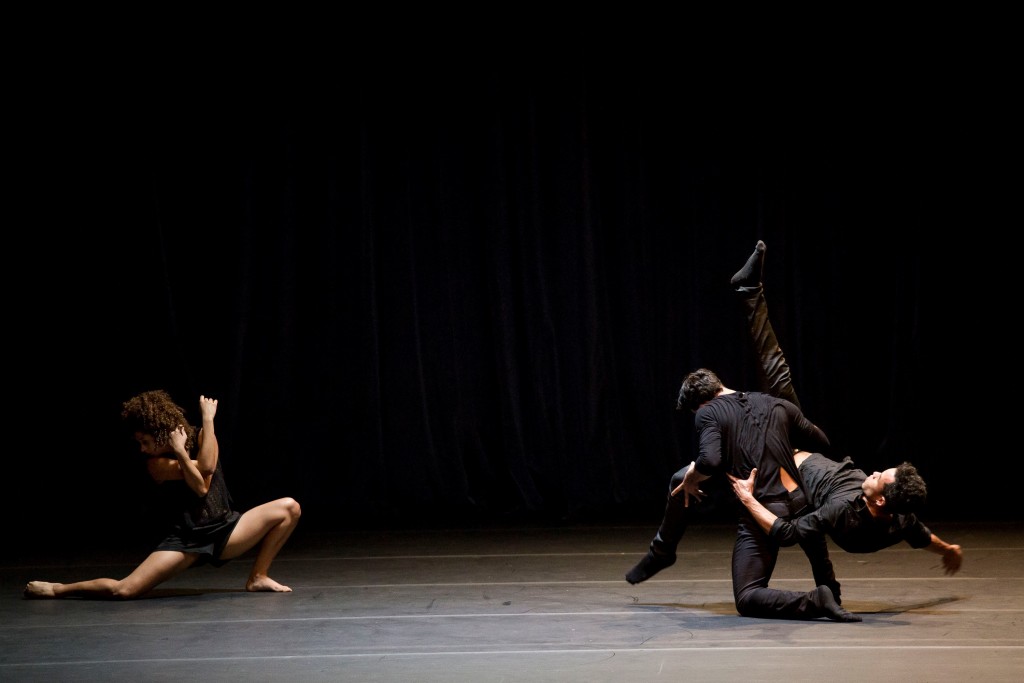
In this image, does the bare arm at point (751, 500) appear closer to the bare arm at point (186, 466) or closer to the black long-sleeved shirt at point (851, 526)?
the black long-sleeved shirt at point (851, 526)

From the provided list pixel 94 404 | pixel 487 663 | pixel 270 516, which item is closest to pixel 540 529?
pixel 270 516

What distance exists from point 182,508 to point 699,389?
202cm

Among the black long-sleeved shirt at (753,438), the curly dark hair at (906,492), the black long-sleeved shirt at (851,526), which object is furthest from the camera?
the black long-sleeved shirt at (753,438)

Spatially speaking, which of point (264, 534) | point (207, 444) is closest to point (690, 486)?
point (264, 534)

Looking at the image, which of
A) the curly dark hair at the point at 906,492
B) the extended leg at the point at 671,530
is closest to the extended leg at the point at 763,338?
the extended leg at the point at 671,530

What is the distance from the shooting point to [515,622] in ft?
13.7

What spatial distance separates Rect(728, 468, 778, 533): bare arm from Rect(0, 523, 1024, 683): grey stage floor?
0.34 m

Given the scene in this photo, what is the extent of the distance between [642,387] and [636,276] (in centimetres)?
65

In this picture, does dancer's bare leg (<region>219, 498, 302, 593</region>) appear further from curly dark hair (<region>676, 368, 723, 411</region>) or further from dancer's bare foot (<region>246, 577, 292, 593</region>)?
curly dark hair (<region>676, 368, 723, 411</region>)

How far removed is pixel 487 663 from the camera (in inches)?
140

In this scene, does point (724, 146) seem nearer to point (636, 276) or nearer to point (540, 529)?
point (636, 276)

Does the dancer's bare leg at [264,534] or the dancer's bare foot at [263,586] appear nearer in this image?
the dancer's bare leg at [264,534]

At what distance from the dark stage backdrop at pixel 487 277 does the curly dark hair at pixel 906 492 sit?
10.6ft

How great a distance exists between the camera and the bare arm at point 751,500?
4.00m
